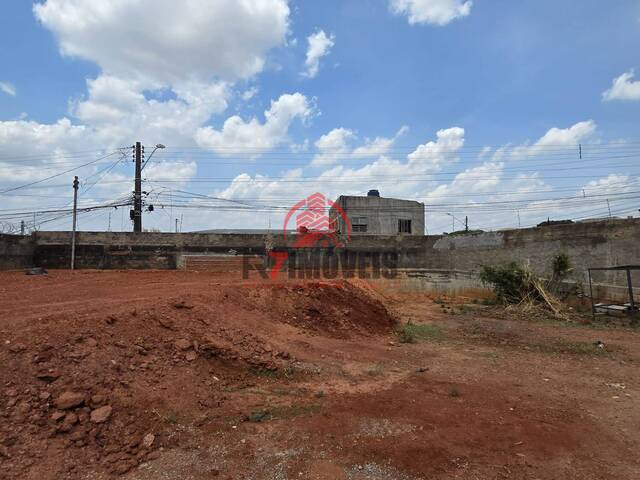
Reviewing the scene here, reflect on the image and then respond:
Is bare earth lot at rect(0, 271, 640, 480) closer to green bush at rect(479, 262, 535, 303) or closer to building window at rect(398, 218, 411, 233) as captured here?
green bush at rect(479, 262, 535, 303)

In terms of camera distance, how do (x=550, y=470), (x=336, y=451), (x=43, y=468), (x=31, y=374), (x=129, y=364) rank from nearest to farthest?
(x=43, y=468)
(x=550, y=470)
(x=336, y=451)
(x=31, y=374)
(x=129, y=364)

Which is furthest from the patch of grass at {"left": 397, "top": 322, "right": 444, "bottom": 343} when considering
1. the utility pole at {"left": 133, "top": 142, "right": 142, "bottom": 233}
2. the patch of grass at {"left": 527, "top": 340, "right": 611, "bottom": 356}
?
the utility pole at {"left": 133, "top": 142, "right": 142, "bottom": 233}

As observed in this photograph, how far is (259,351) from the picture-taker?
21.8 feet

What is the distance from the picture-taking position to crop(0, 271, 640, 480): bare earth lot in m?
3.66

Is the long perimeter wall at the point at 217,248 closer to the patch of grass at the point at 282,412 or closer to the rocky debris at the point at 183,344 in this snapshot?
the patch of grass at the point at 282,412

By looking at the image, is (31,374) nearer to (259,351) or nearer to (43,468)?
(43,468)

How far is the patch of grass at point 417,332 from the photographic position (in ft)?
31.8

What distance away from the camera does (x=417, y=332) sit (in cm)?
1072

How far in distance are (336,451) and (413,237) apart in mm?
19001

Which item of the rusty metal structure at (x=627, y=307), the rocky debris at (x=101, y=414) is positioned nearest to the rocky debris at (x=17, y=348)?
the rocky debris at (x=101, y=414)

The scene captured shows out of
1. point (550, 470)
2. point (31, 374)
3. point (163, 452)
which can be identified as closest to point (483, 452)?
point (550, 470)

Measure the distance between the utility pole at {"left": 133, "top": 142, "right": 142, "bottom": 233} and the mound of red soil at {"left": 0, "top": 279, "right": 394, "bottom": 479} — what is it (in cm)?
1766

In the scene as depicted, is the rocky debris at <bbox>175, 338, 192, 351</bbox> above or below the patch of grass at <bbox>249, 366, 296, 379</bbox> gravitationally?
above

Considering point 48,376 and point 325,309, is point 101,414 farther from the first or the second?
point 325,309
